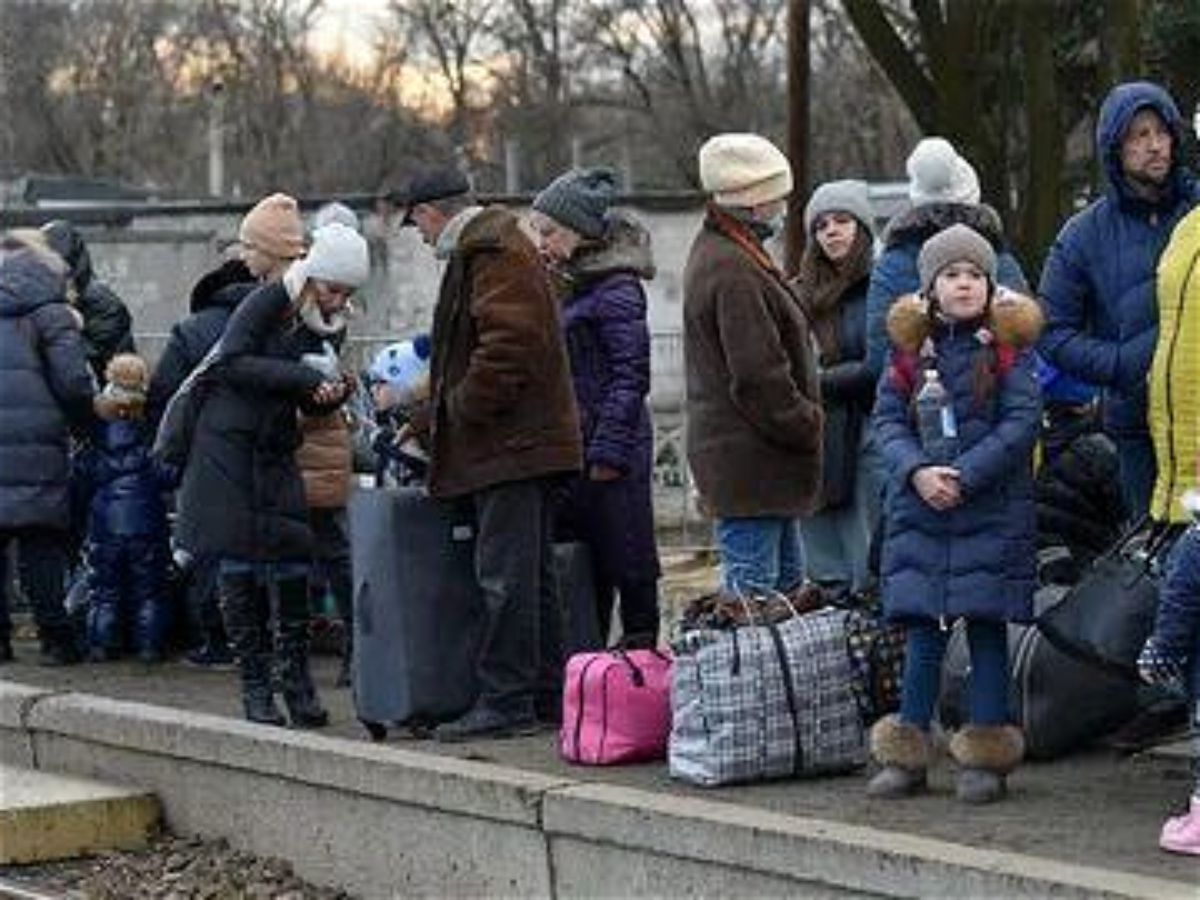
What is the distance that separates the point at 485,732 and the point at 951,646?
1.57m

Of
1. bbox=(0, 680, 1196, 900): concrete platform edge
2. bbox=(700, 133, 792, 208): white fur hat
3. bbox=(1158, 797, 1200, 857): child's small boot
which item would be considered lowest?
bbox=(0, 680, 1196, 900): concrete platform edge

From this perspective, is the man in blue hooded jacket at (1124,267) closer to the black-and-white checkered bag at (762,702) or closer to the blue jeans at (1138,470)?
the blue jeans at (1138,470)

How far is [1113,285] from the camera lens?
7.61m

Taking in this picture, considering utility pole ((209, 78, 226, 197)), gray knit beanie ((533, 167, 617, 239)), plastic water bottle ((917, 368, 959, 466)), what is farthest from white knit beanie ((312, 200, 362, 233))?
utility pole ((209, 78, 226, 197))

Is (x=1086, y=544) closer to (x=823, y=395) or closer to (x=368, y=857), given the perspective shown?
(x=823, y=395)

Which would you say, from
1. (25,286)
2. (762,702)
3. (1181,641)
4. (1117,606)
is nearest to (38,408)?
(25,286)

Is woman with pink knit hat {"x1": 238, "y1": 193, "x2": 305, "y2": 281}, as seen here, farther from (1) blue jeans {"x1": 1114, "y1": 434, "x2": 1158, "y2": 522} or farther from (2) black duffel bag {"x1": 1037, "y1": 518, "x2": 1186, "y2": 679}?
(2) black duffel bag {"x1": 1037, "y1": 518, "x2": 1186, "y2": 679}

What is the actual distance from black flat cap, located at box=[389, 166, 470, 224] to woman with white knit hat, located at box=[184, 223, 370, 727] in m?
0.24

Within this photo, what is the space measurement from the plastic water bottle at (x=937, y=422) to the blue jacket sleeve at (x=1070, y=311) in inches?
27.8

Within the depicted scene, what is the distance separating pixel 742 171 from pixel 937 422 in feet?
4.78

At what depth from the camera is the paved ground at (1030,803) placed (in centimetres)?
644

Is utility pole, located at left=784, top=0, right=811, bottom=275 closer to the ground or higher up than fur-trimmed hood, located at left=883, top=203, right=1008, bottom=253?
higher up

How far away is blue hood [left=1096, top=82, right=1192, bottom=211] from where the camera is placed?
23.9ft

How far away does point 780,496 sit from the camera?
8156mm
